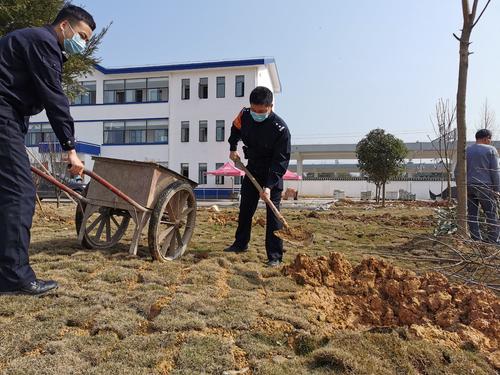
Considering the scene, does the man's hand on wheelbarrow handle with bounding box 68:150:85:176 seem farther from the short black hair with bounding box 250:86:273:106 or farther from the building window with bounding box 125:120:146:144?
the building window with bounding box 125:120:146:144

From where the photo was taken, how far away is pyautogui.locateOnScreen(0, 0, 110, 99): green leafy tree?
7.43m

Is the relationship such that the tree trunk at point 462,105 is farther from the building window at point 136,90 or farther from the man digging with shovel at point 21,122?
the building window at point 136,90

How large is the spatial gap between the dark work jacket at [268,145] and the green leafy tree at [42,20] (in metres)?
4.95

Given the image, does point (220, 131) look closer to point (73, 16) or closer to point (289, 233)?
point (289, 233)

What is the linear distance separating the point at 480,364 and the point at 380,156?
18.6 meters

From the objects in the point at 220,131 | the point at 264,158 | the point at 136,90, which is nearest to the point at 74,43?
the point at 264,158

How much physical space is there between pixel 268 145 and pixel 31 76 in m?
2.46

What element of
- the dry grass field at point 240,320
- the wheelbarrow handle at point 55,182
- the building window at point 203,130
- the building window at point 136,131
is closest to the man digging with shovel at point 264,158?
the dry grass field at point 240,320

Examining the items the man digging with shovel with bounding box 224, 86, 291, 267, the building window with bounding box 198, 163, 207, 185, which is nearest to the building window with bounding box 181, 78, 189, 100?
the building window with bounding box 198, 163, 207, 185

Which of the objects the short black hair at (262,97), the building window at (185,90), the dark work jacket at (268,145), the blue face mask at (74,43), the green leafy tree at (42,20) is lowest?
the dark work jacket at (268,145)

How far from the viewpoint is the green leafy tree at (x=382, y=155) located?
20.1m

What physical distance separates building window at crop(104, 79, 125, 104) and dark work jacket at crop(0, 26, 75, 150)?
34.7 m

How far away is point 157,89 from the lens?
35.5m

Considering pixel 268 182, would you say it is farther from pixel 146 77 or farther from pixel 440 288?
pixel 146 77
